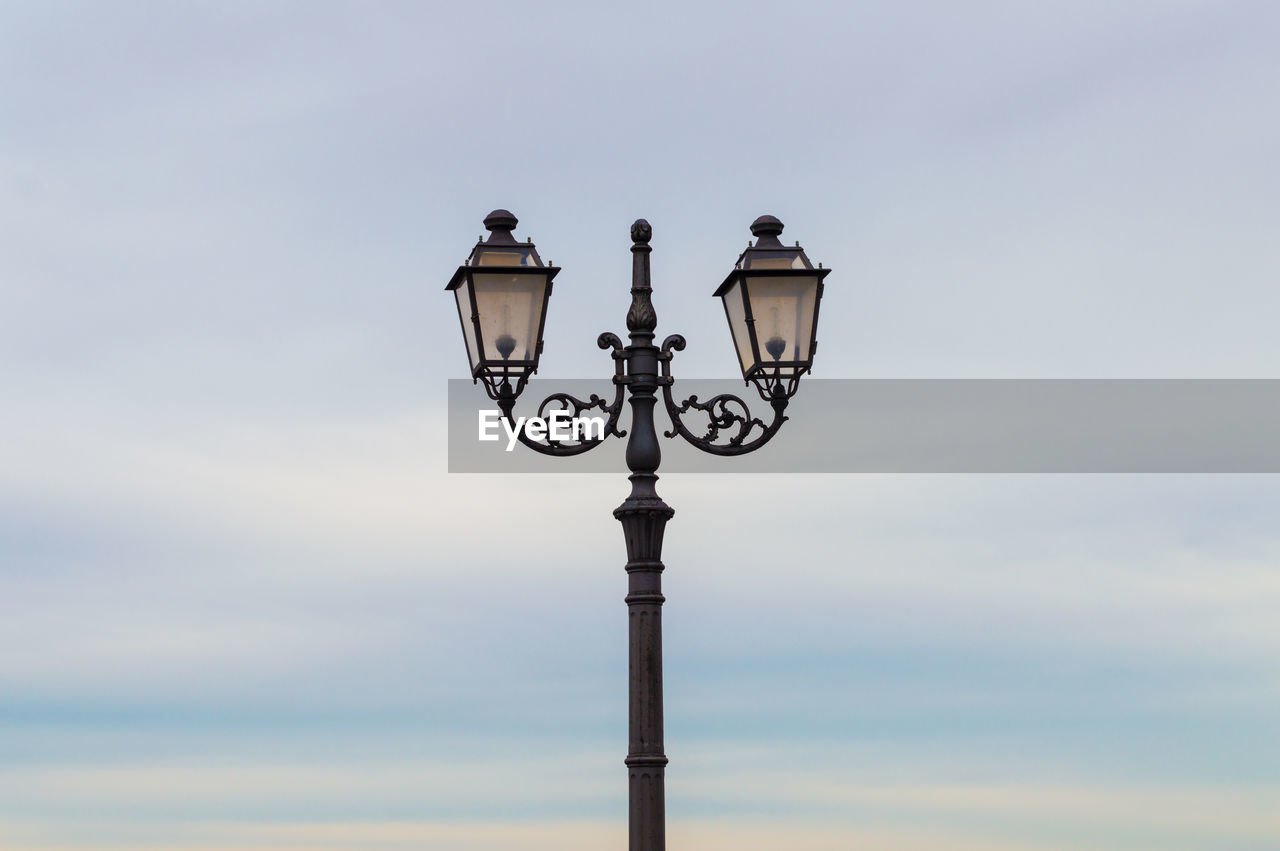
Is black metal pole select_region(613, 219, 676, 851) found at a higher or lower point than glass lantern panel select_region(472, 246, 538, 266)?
lower

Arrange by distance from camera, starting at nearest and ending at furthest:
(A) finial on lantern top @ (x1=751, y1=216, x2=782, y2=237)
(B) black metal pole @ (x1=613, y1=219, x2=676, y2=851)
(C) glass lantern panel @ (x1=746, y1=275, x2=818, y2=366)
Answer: (B) black metal pole @ (x1=613, y1=219, x2=676, y2=851) → (C) glass lantern panel @ (x1=746, y1=275, x2=818, y2=366) → (A) finial on lantern top @ (x1=751, y1=216, x2=782, y2=237)

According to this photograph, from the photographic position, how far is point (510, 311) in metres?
12.9

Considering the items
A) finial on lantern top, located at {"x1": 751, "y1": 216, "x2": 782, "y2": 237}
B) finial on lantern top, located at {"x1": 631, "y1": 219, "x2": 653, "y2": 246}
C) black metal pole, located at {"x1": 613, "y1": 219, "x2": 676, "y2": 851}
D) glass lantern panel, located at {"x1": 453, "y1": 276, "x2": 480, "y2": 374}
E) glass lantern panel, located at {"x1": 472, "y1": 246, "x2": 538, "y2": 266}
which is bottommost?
black metal pole, located at {"x1": 613, "y1": 219, "x2": 676, "y2": 851}

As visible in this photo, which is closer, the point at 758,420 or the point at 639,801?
the point at 639,801

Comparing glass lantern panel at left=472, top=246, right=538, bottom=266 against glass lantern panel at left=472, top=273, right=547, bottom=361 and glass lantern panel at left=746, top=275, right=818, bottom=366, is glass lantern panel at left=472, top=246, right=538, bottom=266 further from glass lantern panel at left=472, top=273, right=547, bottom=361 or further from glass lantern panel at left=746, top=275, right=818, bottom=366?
glass lantern panel at left=746, top=275, right=818, bottom=366

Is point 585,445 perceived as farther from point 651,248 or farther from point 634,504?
point 651,248

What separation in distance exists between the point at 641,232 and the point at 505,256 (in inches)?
34.1

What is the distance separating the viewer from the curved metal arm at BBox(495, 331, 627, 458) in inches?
505

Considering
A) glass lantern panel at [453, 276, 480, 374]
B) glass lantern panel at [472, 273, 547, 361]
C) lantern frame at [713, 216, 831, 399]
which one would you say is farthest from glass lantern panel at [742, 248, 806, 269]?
glass lantern panel at [453, 276, 480, 374]

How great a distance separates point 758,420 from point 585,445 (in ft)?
3.68

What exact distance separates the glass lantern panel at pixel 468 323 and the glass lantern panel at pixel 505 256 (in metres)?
0.18

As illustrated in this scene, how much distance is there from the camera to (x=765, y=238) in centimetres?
1355

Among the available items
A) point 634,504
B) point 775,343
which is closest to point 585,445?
point 634,504

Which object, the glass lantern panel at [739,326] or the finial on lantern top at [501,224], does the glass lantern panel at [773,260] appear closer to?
the glass lantern panel at [739,326]
